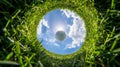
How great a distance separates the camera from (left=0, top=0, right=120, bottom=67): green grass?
5.83 ft

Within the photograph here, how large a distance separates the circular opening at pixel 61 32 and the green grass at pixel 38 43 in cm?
3

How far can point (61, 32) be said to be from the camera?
1.87m

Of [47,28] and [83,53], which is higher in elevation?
[47,28]

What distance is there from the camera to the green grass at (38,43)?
5.83 feet

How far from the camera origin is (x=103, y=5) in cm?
205

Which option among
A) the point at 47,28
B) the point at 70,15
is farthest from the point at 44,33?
the point at 70,15

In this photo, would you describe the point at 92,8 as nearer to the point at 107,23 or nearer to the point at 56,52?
the point at 107,23

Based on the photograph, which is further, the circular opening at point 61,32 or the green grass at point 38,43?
the circular opening at point 61,32

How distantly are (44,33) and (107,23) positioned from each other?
39cm

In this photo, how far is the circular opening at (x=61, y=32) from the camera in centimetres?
188

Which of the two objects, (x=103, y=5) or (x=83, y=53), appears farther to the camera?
(x=103, y=5)

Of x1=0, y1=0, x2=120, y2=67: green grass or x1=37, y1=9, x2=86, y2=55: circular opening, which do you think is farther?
x1=37, y1=9, x2=86, y2=55: circular opening

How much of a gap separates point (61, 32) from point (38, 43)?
0.50 feet

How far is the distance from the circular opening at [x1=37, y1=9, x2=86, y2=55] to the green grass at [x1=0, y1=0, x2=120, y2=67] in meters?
0.03
